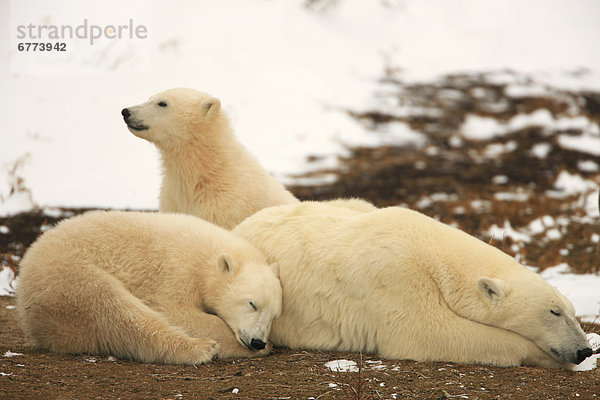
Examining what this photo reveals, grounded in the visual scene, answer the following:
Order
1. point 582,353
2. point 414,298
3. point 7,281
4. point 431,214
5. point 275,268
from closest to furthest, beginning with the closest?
point 582,353 < point 414,298 < point 275,268 < point 7,281 < point 431,214

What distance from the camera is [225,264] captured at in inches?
197

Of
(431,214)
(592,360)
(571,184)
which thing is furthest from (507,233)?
(592,360)

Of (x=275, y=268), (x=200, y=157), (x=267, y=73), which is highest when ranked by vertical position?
(x=267, y=73)

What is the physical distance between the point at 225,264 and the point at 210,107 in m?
2.38

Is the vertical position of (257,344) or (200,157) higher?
(200,157)

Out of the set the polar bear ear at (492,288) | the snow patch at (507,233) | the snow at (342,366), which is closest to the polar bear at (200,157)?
the snow at (342,366)

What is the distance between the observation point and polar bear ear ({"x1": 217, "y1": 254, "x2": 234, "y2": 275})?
4949 mm

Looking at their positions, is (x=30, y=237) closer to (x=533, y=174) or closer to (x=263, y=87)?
(x=263, y=87)

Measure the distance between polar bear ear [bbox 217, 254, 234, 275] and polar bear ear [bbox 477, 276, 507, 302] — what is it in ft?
5.48

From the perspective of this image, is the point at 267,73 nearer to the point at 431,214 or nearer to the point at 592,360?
the point at 431,214

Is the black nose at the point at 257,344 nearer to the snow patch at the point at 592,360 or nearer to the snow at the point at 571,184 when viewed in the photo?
the snow patch at the point at 592,360

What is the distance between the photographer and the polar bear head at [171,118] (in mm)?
6898

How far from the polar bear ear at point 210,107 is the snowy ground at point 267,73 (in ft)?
13.2

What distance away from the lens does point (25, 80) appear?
14.3 m
